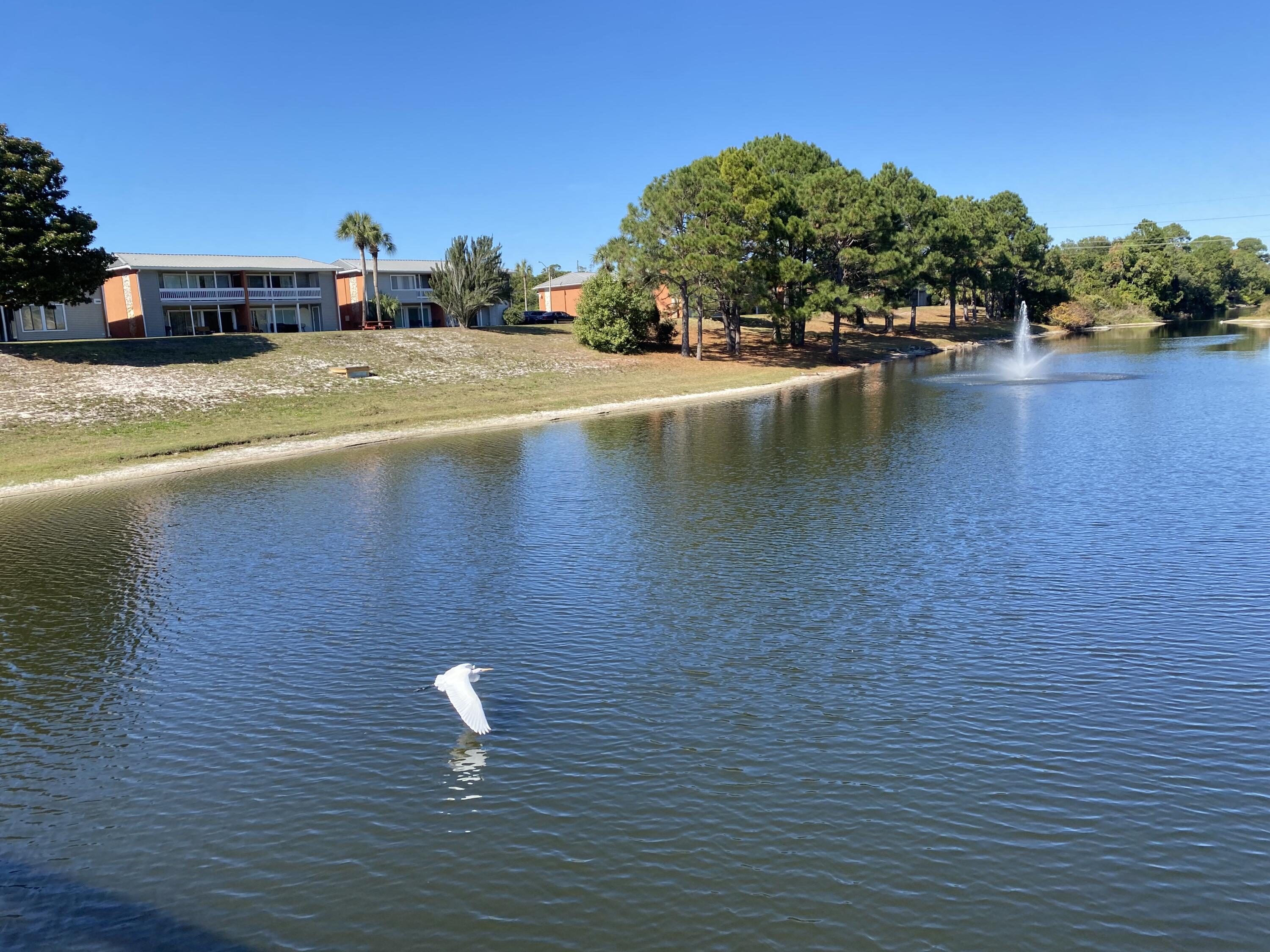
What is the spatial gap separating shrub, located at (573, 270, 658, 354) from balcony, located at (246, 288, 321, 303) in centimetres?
2623

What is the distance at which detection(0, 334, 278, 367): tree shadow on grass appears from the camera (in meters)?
57.3

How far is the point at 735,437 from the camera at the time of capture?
148 ft

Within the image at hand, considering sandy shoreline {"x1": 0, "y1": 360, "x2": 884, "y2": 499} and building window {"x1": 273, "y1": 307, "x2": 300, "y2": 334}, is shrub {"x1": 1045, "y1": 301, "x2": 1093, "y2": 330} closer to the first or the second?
sandy shoreline {"x1": 0, "y1": 360, "x2": 884, "y2": 499}

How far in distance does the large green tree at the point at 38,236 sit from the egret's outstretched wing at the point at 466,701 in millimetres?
52027

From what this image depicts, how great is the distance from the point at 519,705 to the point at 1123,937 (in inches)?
352

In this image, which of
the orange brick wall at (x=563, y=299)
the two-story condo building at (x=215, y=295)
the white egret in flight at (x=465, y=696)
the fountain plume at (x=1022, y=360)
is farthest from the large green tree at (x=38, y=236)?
the orange brick wall at (x=563, y=299)

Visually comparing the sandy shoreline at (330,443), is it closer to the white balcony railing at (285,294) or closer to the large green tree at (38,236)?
the large green tree at (38,236)

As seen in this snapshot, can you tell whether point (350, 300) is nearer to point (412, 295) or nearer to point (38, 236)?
point (412, 295)

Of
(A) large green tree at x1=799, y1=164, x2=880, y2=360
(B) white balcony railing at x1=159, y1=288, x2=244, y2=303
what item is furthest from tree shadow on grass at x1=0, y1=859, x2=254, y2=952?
(B) white balcony railing at x1=159, y1=288, x2=244, y2=303

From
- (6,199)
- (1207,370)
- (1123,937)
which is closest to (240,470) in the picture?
(6,199)

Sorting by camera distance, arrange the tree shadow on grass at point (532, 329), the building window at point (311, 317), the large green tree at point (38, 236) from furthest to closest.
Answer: the building window at point (311, 317) → the tree shadow on grass at point (532, 329) → the large green tree at point (38, 236)

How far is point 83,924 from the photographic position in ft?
33.5

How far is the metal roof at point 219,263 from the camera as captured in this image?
263 feet

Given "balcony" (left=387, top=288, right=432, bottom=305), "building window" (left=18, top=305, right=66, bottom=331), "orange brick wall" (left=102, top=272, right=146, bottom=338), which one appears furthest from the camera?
"balcony" (left=387, top=288, right=432, bottom=305)
